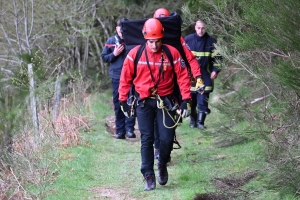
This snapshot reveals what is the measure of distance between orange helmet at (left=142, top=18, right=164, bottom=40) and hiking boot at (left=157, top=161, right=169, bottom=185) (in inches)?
67.4

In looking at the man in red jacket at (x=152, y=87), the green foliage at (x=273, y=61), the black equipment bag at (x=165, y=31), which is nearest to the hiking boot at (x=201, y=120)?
the green foliage at (x=273, y=61)

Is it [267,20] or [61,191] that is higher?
[267,20]

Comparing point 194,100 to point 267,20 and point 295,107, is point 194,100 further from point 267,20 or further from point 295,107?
point 267,20

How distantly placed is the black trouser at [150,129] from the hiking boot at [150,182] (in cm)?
6

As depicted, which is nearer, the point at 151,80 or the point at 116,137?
the point at 151,80

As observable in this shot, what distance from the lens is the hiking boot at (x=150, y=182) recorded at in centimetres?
731

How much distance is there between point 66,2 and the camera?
51.6ft

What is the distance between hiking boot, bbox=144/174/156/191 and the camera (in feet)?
24.0

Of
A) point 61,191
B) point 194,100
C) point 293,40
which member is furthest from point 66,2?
point 293,40

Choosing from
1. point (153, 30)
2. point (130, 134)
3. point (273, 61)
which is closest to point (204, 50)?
point (130, 134)

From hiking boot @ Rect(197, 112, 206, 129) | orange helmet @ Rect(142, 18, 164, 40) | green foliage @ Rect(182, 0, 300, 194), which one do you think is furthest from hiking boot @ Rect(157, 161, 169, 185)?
hiking boot @ Rect(197, 112, 206, 129)

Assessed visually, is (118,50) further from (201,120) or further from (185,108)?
(185,108)

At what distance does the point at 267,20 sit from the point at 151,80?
2.51 metres

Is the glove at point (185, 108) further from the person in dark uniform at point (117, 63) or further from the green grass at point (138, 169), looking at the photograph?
the person in dark uniform at point (117, 63)
